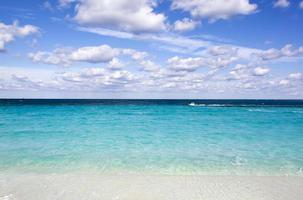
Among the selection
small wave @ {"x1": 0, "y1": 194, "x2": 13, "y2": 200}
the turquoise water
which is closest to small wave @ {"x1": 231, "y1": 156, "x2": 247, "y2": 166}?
the turquoise water

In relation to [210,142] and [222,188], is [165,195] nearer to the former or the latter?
[222,188]

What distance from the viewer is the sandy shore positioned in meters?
6.91

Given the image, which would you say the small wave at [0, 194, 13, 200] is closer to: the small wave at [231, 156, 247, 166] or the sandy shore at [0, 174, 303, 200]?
the sandy shore at [0, 174, 303, 200]

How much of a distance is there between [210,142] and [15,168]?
9.72 meters

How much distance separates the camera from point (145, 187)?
7.52 metres

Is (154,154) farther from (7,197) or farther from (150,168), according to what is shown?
(7,197)

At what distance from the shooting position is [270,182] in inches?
319

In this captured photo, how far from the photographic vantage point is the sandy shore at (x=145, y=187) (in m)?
6.91

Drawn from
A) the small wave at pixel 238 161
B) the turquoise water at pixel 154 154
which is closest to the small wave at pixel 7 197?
the turquoise water at pixel 154 154

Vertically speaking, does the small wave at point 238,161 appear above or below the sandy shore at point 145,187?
above

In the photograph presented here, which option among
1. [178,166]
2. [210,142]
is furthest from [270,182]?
[210,142]

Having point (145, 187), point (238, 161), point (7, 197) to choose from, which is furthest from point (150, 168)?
point (7, 197)

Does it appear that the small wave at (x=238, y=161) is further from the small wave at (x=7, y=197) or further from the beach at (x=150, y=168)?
the small wave at (x=7, y=197)

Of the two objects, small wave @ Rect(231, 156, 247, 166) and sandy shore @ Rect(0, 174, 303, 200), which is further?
small wave @ Rect(231, 156, 247, 166)
